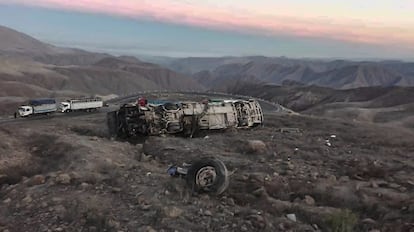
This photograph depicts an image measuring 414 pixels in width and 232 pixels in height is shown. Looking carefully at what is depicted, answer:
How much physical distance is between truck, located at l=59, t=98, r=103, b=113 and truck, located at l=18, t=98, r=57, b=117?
1.21 meters

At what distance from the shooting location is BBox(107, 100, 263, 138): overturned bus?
29.4m

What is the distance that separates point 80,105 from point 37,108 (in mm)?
5254

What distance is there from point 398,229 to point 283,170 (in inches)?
294

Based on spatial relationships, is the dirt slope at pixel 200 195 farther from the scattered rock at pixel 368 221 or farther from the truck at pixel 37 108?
the truck at pixel 37 108

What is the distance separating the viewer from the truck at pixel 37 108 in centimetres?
4533

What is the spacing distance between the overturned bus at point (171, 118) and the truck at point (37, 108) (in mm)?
17898

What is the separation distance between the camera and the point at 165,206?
1374cm

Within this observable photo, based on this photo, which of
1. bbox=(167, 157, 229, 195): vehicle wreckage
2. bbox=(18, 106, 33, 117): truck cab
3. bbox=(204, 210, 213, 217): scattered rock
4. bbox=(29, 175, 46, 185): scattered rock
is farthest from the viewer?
bbox=(18, 106, 33, 117): truck cab

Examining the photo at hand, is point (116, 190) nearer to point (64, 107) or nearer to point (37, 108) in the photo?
point (37, 108)

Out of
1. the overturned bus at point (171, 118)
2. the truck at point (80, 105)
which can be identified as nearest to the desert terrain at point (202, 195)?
the overturned bus at point (171, 118)

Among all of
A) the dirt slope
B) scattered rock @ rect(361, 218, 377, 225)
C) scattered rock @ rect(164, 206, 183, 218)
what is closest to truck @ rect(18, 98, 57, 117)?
the dirt slope

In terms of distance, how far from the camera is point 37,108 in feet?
151

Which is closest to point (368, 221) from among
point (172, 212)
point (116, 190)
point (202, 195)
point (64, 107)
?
point (202, 195)

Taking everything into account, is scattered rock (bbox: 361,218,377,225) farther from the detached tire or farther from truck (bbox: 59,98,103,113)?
truck (bbox: 59,98,103,113)
